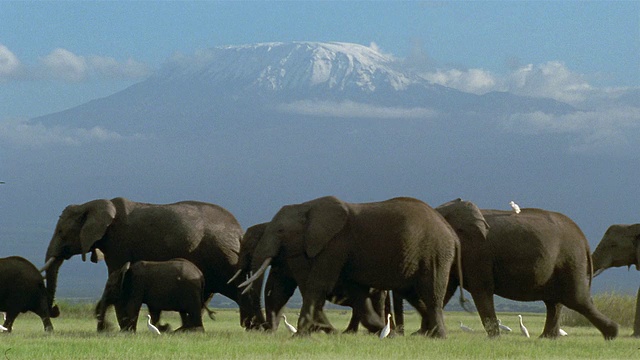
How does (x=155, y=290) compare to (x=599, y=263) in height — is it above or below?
Answer: above

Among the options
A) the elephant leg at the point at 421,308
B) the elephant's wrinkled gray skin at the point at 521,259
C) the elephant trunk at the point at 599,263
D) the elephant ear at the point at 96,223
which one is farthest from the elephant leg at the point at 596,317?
the elephant ear at the point at 96,223

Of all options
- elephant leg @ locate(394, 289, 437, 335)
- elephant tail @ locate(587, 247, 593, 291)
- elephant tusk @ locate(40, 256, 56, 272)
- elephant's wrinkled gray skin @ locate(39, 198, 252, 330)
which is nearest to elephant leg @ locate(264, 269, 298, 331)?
elephant's wrinkled gray skin @ locate(39, 198, 252, 330)

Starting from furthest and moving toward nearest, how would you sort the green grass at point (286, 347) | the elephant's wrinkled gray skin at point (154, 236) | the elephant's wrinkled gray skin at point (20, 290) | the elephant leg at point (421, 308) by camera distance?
the elephant's wrinkled gray skin at point (154, 236) → the elephant's wrinkled gray skin at point (20, 290) → the elephant leg at point (421, 308) → the green grass at point (286, 347)

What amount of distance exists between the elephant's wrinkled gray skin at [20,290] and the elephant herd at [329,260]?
Answer: 0.02 meters

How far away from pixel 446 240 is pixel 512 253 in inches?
83.1

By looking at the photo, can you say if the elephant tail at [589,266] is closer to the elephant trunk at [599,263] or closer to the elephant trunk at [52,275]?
the elephant trunk at [599,263]

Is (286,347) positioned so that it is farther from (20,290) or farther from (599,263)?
(599,263)

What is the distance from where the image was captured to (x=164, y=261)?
2416 centimetres

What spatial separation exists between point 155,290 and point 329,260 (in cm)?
376

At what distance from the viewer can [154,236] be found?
25.4 metres

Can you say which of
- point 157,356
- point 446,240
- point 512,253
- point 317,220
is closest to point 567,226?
point 512,253

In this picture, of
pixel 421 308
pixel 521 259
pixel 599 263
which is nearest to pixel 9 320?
pixel 421 308

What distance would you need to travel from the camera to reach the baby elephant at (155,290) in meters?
22.8

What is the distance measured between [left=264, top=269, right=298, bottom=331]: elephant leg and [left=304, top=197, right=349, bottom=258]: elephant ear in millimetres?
2186
